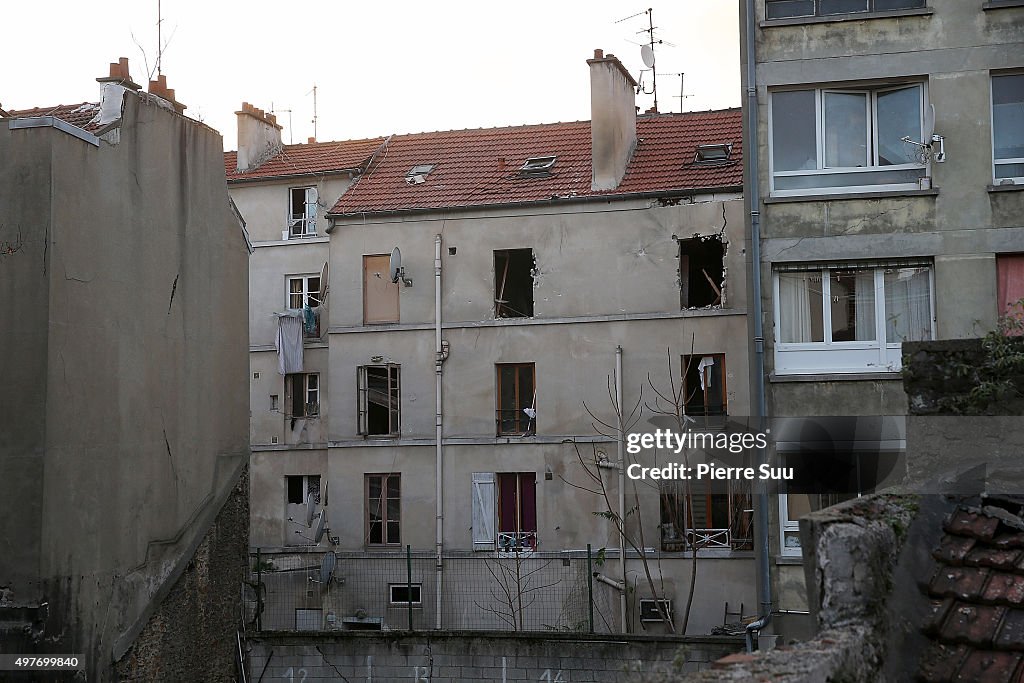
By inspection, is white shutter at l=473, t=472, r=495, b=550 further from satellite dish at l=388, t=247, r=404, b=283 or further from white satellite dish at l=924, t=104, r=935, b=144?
white satellite dish at l=924, t=104, r=935, b=144

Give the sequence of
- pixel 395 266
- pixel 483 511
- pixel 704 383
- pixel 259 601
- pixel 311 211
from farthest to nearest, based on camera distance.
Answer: pixel 311 211
pixel 395 266
pixel 483 511
pixel 704 383
pixel 259 601

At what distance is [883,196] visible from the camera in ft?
62.1

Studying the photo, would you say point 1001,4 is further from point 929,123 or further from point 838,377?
point 838,377

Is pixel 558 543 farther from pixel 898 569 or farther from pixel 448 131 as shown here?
pixel 898 569

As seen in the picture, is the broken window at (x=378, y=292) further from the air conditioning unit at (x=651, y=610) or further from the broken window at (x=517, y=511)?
the air conditioning unit at (x=651, y=610)

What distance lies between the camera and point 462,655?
19.4 m

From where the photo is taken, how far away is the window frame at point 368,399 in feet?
89.8

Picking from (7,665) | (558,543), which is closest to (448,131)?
(558,543)

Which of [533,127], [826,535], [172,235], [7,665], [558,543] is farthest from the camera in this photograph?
[533,127]

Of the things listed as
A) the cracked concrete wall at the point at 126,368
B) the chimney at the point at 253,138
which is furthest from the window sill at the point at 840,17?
the chimney at the point at 253,138

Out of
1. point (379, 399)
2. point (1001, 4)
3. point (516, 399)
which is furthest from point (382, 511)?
point (1001, 4)

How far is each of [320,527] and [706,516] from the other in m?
9.63

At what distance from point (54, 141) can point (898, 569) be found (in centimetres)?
1377

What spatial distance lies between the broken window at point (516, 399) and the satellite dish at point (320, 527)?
16.9 ft
